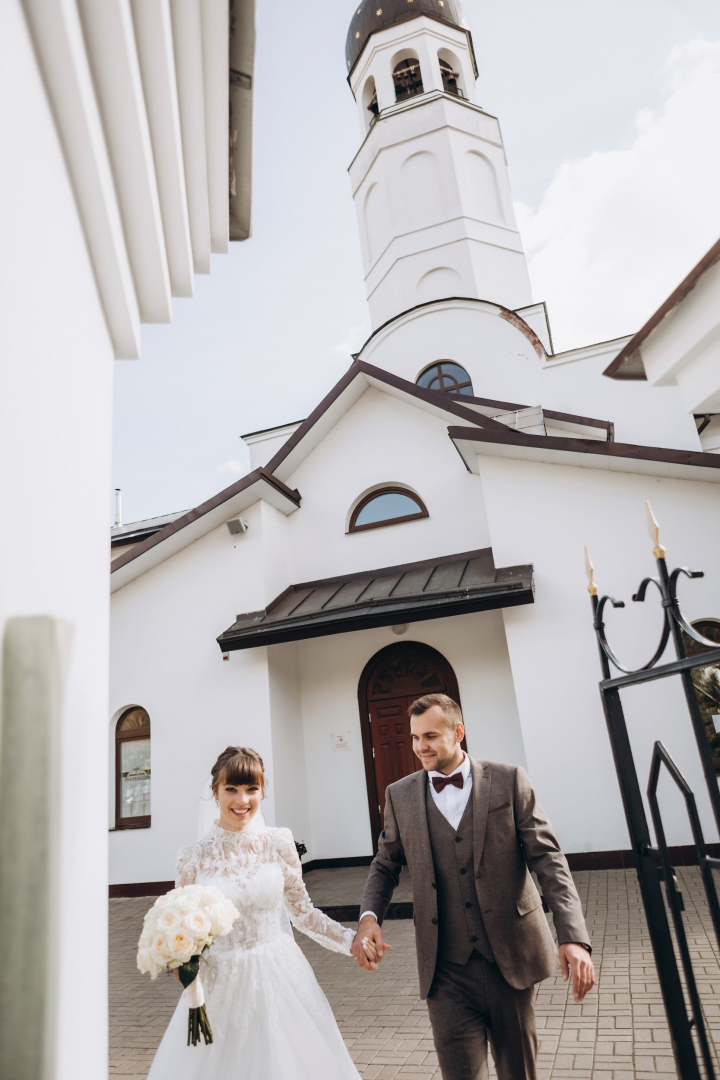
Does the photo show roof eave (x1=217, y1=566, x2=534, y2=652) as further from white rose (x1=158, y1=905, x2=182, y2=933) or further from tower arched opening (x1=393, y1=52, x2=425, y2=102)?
tower arched opening (x1=393, y1=52, x2=425, y2=102)

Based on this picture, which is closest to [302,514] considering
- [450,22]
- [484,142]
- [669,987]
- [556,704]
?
[556,704]

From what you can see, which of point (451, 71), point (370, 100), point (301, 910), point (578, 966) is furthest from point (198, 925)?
point (451, 71)

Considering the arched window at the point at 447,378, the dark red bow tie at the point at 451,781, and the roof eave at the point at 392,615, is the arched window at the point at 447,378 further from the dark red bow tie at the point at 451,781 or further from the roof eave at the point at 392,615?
the dark red bow tie at the point at 451,781

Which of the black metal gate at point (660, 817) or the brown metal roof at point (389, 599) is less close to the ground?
the brown metal roof at point (389, 599)

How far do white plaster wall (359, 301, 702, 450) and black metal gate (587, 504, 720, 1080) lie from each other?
11992mm

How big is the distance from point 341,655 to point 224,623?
1901mm

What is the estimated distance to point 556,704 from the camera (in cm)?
866

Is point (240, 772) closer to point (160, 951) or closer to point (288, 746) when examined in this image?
point (160, 951)

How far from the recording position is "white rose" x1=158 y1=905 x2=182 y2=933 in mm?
2816

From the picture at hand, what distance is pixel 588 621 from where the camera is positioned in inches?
344

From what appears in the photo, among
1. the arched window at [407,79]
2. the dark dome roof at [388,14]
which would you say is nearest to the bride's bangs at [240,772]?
the arched window at [407,79]

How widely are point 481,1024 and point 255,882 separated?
1.29 metres

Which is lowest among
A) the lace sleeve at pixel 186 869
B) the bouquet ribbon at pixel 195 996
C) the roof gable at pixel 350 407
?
the bouquet ribbon at pixel 195 996

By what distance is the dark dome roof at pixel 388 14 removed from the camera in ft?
67.1
